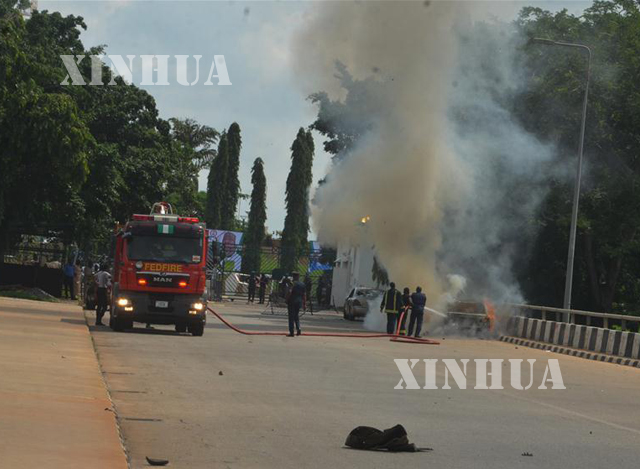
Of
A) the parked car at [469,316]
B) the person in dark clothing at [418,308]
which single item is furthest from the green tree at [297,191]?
the person in dark clothing at [418,308]

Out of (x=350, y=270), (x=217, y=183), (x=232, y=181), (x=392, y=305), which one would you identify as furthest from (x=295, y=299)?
(x=232, y=181)

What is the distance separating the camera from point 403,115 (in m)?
45.6

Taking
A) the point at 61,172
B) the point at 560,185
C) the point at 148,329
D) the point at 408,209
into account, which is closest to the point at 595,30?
the point at 560,185

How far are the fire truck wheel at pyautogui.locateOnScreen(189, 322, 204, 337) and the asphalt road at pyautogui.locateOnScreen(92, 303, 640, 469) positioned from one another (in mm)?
4301

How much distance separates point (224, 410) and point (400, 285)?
111ft

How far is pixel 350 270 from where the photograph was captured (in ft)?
258

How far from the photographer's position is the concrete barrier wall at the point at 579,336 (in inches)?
1123

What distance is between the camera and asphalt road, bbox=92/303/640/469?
1021 centimetres

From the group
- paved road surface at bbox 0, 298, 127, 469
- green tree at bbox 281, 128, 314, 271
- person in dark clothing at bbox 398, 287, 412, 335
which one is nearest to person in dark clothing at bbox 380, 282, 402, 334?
person in dark clothing at bbox 398, 287, 412, 335

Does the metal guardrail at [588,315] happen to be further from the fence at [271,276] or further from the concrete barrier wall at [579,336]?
the fence at [271,276]

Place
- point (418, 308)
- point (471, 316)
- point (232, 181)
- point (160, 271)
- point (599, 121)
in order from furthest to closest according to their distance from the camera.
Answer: point (232, 181), point (599, 121), point (471, 316), point (418, 308), point (160, 271)

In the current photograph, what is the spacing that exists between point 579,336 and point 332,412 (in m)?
19.2

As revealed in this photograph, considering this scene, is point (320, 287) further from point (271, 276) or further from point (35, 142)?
point (35, 142)

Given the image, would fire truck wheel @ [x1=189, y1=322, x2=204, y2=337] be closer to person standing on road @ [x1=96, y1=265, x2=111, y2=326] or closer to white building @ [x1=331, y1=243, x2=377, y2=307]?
person standing on road @ [x1=96, y1=265, x2=111, y2=326]
